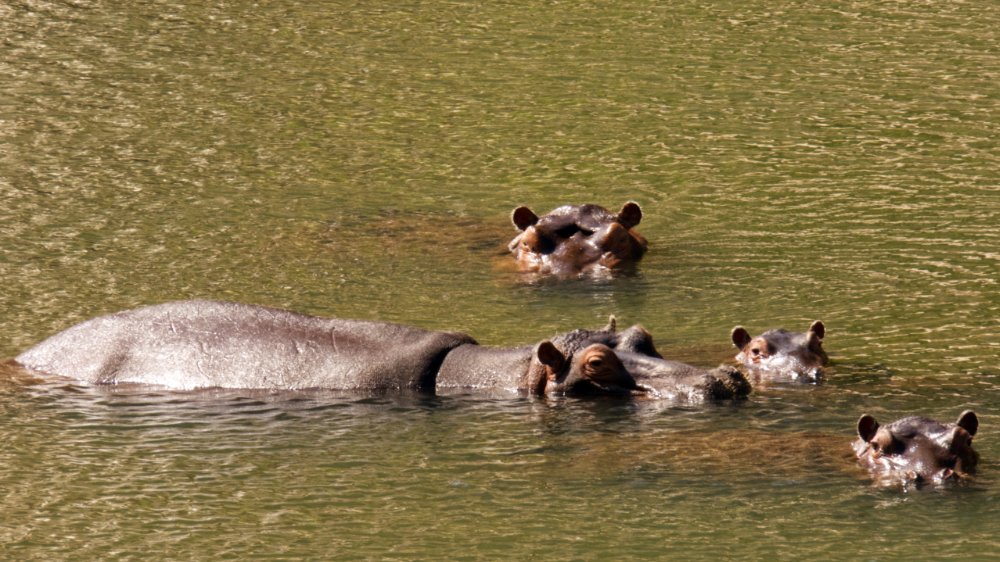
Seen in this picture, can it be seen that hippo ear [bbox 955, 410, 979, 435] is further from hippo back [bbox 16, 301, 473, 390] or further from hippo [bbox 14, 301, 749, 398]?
hippo back [bbox 16, 301, 473, 390]

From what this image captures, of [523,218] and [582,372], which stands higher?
[523,218]

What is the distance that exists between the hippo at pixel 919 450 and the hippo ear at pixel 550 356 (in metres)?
2.02

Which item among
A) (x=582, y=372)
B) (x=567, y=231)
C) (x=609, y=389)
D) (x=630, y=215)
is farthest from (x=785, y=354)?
(x=567, y=231)

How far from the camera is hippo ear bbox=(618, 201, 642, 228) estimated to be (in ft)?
41.5

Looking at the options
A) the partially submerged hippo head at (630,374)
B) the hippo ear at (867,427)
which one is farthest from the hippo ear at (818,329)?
the hippo ear at (867,427)

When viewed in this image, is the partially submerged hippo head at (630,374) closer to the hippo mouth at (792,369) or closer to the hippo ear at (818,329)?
the hippo mouth at (792,369)

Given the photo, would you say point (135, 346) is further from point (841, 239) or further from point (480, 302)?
point (841, 239)

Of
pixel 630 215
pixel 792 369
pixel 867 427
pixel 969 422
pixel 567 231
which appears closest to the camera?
pixel 969 422

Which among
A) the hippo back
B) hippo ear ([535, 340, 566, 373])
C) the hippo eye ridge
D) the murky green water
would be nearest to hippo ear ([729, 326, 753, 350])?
the murky green water

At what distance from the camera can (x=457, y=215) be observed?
46.6ft

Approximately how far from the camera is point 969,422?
23.6 feet

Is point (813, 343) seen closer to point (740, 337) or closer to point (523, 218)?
point (740, 337)

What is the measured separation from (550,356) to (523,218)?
409 centimetres

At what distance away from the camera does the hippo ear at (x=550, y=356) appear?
28.6 ft
